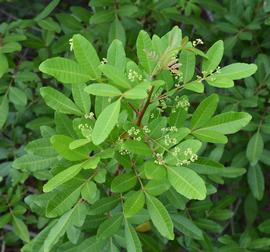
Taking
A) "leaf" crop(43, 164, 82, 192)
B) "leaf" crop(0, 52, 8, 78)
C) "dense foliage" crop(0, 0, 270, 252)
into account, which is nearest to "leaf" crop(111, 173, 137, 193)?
"dense foliage" crop(0, 0, 270, 252)

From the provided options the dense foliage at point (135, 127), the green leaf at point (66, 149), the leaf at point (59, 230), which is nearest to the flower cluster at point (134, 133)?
the dense foliage at point (135, 127)

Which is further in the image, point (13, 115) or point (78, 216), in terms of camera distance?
point (13, 115)

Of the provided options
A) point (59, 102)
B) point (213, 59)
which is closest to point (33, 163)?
point (59, 102)

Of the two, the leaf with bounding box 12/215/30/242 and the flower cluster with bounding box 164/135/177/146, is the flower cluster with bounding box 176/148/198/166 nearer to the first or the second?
the flower cluster with bounding box 164/135/177/146

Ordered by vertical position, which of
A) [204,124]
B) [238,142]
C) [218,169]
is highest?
[204,124]

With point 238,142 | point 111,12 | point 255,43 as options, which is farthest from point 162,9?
point 238,142

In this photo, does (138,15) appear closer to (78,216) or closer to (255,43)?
(255,43)

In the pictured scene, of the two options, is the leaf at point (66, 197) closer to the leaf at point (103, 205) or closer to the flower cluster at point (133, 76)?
the leaf at point (103, 205)

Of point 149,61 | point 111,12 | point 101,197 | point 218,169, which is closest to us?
point 149,61
